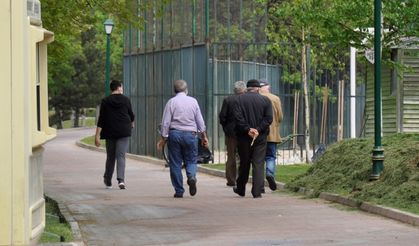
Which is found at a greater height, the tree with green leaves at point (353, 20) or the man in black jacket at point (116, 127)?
the tree with green leaves at point (353, 20)

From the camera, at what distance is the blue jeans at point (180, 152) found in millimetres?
15996

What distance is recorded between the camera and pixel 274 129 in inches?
680

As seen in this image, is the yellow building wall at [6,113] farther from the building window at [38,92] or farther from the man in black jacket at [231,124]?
the man in black jacket at [231,124]

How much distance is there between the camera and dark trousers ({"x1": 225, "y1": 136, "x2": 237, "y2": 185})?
57.4 feet

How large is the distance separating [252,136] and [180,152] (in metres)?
1.17

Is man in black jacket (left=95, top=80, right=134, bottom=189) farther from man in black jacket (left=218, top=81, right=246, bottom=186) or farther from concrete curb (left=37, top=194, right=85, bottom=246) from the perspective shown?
concrete curb (left=37, top=194, right=85, bottom=246)

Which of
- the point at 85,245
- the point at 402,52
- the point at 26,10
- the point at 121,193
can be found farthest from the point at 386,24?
the point at 26,10

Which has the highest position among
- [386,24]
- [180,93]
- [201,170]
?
[386,24]

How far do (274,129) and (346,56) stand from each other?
1561 centimetres

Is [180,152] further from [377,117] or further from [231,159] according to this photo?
[377,117]

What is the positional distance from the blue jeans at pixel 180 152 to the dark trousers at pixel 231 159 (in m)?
1.38

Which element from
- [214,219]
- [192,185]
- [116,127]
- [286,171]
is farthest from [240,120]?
[286,171]

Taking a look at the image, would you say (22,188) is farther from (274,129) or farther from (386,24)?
(386,24)

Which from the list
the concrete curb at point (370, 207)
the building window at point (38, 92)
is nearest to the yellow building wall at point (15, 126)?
the building window at point (38, 92)
